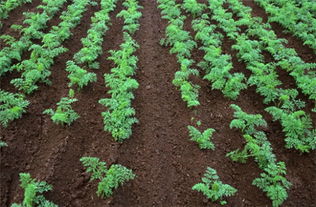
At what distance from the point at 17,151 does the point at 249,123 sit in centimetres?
588

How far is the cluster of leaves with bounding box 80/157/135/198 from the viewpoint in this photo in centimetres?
657

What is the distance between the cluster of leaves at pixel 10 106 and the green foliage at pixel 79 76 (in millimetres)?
1417

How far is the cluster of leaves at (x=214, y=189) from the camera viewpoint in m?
6.63

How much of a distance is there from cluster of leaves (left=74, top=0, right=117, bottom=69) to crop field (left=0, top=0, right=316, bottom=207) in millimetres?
54

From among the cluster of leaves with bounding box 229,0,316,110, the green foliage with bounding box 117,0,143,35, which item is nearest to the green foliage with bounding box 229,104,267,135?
the cluster of leaves with bounding box 229,0,316,110

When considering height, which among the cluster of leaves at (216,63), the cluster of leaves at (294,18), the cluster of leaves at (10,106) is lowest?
the cluster of leaves at (10,106)

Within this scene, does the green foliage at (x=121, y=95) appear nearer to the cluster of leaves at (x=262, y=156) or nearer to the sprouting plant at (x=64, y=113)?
the sprouting plant at (x=64, y=113)

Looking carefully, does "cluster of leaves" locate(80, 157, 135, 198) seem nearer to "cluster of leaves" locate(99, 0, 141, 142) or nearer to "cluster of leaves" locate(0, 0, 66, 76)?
"cluster of leaves" locate(99, 0, 141, 142)

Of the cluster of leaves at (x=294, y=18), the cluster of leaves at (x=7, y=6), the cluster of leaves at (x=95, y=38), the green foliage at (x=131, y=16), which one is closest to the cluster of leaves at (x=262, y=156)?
the cluster of leaves at (x=95, y=38)

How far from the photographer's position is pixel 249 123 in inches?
320

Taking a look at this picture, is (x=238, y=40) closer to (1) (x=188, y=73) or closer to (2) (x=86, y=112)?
(1) (x=188, y=73)

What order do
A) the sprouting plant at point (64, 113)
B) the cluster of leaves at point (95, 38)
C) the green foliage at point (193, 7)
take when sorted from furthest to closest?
the green foliage at point (193, 7) < the cluster of leaves at point (95, 38) < the sprouting plant at point (64, 113)

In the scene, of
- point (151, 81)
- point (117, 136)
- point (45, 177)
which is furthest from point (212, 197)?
point (151, 81)

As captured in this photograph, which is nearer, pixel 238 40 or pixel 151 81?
pixel 151 81
